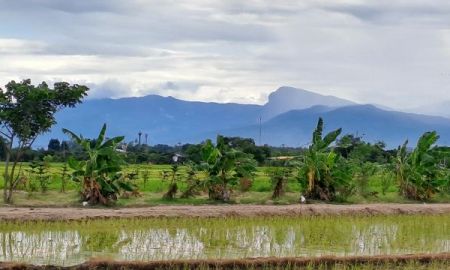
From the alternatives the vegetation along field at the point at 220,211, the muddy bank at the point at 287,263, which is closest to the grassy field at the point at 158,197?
the vegetation along field at the point at 220,211

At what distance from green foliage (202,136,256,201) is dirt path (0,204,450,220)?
1136mm

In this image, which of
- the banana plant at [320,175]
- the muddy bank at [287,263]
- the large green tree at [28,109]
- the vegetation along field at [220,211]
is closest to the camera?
the muddy bank at [287,263]

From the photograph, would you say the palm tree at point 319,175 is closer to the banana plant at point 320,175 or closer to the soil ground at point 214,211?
the banana plant at point 320,175

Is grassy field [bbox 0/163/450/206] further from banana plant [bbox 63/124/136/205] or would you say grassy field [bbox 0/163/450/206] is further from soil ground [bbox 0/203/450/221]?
soil ground [bbox 0/203/450/221]

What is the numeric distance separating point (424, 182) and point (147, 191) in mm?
6981

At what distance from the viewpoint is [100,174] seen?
17188 mm

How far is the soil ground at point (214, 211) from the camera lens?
580 inches

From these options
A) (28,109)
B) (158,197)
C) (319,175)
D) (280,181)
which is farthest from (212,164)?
(28,109)

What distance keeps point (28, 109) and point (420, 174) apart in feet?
31.6

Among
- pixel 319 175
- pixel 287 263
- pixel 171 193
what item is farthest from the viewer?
pixel 319 175

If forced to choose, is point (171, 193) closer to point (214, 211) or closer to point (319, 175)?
point (214, 211)

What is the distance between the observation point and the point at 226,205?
17672 mm

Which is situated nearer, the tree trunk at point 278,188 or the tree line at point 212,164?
the tree line at point 212,164

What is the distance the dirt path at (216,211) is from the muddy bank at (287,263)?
5.21m
